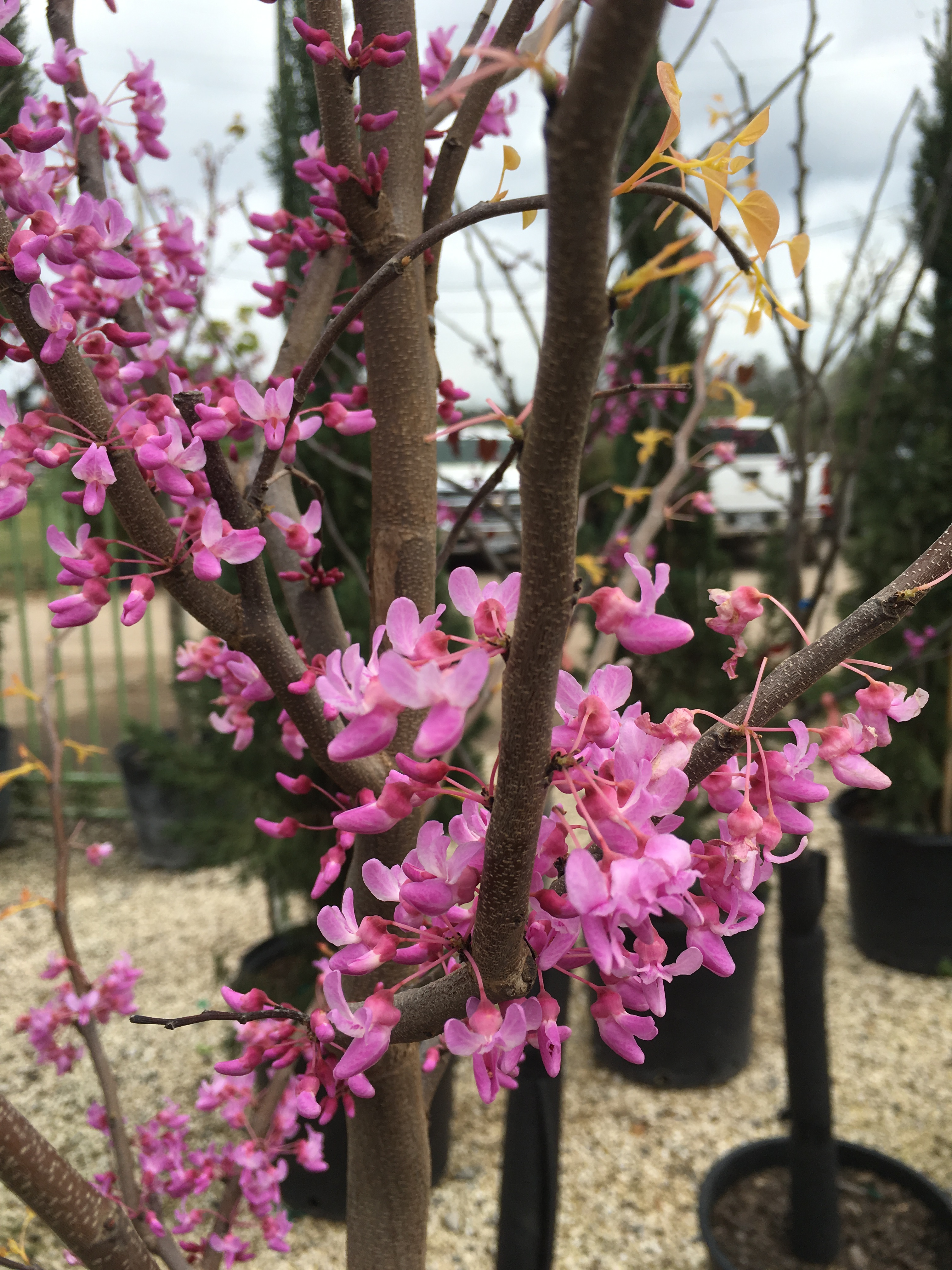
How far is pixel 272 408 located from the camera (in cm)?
77

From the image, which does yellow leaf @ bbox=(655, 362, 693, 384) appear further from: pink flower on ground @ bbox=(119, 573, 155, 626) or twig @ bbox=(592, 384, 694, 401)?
pink flower on ground @ bbox=(119, 573, 155, 626)

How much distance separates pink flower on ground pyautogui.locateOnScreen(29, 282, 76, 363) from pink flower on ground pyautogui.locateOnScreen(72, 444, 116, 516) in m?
0.01

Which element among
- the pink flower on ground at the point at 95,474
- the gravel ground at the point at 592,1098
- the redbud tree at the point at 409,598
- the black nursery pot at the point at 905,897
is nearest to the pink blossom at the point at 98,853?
the gravel ground at the point at 592,1098

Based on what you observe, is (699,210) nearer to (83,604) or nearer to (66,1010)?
(83,604)

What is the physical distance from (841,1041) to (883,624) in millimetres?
2905

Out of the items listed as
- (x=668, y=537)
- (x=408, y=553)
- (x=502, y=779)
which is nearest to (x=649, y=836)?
(x=502, y=779)

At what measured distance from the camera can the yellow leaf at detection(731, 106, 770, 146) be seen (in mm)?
584

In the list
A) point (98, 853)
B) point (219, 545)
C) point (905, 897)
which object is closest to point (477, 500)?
point (219, 545)

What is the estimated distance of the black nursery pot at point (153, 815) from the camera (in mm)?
4422

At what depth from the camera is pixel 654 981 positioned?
1.99ft

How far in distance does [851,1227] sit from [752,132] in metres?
2.34

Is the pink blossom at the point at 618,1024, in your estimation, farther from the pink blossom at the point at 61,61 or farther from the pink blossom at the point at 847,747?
the pink blossom at the point at 61,61

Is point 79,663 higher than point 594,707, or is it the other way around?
point 594,707

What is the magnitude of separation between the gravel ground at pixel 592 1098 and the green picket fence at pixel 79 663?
42.3 inches
